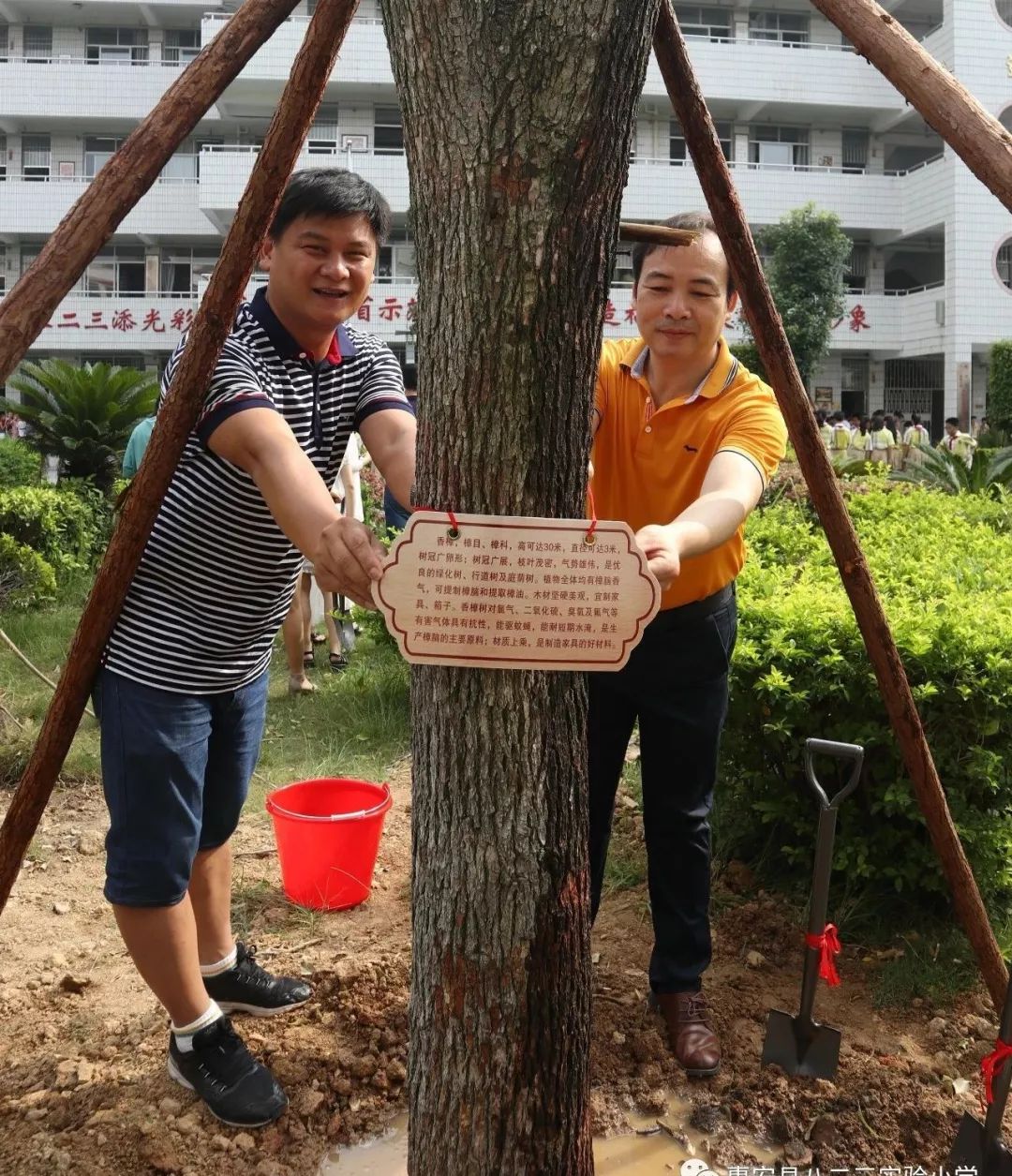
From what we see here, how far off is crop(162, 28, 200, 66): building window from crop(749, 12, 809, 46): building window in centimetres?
1541

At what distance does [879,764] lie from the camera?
9.52ft

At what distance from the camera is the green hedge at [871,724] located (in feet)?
9.14

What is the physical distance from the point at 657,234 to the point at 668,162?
2715 cm

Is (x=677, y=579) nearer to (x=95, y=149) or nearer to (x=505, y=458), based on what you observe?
(x=505, y=458)

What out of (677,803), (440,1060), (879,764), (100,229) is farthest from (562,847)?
(879,764)

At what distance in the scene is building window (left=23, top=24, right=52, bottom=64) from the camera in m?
28.7

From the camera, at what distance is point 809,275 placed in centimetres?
2220

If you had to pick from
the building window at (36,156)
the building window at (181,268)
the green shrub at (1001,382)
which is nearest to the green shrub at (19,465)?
the green shrub at (1001,382)

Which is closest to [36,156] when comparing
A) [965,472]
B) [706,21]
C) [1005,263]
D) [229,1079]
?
[706,21]

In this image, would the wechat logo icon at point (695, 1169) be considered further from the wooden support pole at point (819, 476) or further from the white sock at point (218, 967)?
the white sock at point (218, 967)

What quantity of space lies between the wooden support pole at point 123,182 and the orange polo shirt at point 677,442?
0.93 metres

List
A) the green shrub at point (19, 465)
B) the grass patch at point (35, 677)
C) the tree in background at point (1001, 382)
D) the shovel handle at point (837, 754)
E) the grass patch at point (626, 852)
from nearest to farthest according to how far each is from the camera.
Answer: the shovel handle at point (837, 754), the grass patch at point (626, 852), the grass patch at point (35, 677), the green shrub at point (19, 465), the tree in background at point (1001, 382)

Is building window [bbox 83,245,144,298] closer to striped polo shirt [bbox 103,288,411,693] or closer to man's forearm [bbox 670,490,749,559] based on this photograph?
striped polo shirt [bbox 103,288,411,693]

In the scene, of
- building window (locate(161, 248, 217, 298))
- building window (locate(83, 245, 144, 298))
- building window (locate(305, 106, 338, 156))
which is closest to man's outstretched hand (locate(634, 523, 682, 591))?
building window (locate(305, 106, 338, 156))
